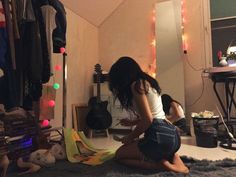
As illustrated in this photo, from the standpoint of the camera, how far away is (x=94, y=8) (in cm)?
369

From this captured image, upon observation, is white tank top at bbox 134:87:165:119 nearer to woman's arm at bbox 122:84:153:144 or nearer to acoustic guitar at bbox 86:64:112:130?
woman's arm at bbox 122:84:153:144

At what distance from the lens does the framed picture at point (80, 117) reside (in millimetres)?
3233

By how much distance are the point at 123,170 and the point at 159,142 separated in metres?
0.31

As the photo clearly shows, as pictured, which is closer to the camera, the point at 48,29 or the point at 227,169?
the point at 227,169

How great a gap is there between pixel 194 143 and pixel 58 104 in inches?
64.4

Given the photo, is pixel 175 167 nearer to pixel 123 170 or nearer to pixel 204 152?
pixel 123 170

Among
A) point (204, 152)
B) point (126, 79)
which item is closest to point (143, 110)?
point (126, 79)

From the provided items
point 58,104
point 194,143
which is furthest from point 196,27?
point 58,104

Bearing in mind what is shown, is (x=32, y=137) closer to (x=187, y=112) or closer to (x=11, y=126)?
(x=11, y=126)

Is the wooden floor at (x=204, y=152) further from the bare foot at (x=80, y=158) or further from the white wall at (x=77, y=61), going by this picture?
the white wall at (x=77, y=61)

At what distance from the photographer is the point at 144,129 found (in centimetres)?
154

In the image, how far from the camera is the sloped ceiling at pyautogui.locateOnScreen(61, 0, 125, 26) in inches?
132

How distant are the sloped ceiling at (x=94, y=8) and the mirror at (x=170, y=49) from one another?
77 centimetres

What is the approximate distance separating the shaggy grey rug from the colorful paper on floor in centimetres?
11
